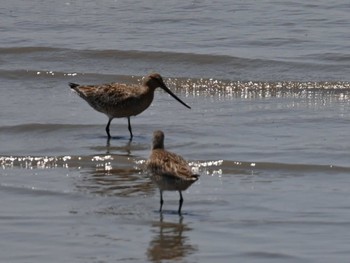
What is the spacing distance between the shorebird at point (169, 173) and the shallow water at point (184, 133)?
228 millimetres

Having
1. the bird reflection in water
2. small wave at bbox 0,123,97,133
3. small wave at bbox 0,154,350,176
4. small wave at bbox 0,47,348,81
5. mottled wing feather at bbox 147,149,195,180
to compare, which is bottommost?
the bird reflection in water

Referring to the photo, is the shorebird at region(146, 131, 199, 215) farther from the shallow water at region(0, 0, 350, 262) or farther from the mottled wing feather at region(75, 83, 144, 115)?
the mottled wing feather at region(75, 83, 144, 115)

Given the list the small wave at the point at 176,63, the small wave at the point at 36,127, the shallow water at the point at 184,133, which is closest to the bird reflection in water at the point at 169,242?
the shallow water at the point at 184,133

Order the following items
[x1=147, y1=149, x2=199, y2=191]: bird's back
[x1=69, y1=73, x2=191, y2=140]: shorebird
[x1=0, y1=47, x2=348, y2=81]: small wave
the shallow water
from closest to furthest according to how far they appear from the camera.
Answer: the shallow water
[x1=147, y1=149, x2=199, y2=191]: bird's back
[x1=69, y1=73, x2=191, y2=140]: shorebird
[x1=0, y1=47, x2=348, y2=81]: small wave

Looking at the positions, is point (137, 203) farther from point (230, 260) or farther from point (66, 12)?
point (66, 12)

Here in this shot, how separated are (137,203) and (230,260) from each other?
1675 millimetres

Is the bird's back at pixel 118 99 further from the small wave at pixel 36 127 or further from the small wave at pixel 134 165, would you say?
the small wave at pixel 134 165

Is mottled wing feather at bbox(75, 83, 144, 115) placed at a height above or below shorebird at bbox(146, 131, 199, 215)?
above

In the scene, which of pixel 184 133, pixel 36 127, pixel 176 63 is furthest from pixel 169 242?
pixel 176 63

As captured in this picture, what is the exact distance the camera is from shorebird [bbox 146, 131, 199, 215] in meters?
8.66

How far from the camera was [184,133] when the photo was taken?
1184 centimetres

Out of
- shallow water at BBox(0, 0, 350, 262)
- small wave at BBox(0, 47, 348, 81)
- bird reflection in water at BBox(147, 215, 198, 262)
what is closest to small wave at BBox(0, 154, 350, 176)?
shallow water at BBox(0, 0, 350, 262)

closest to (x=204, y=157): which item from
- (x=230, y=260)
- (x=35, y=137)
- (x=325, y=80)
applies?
(x=35, y=137)

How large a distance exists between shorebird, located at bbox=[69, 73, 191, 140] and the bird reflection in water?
12.0 ft
